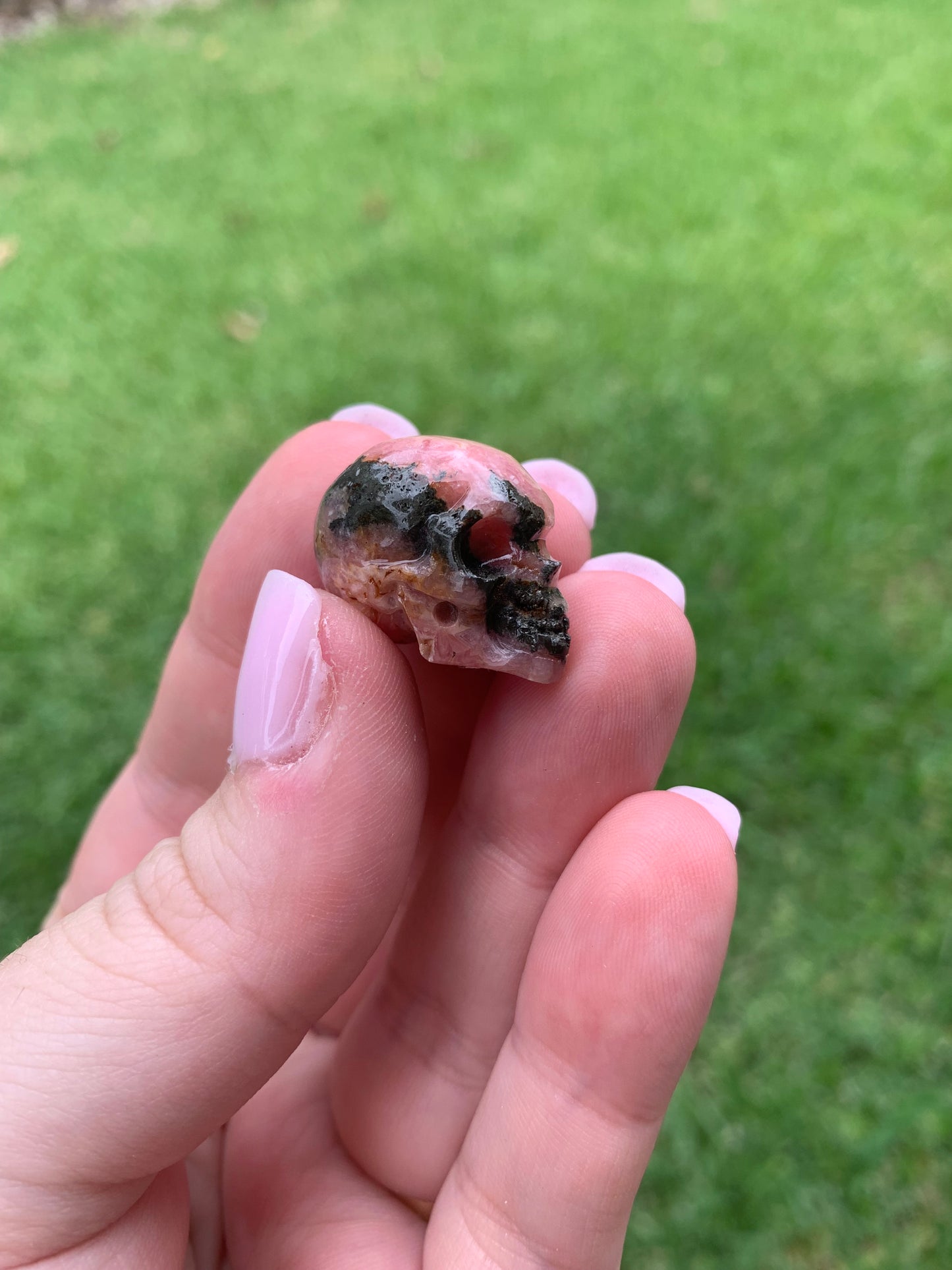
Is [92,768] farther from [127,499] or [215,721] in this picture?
[215,721]

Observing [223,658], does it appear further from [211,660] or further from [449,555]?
[449,555]

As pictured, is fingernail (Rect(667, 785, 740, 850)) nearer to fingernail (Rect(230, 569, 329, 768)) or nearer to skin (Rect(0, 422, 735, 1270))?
skin (Rect(0, 422, 735, 1270))

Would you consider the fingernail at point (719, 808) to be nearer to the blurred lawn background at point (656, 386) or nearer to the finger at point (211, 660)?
the finger at point (211, 660)

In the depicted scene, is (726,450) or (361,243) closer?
(726,450)

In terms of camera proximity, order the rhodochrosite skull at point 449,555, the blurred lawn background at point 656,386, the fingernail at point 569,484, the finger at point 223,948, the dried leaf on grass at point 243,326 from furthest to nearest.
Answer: the dried leaf on grass at point 243,326 < the blurred lawn background at point 656,386 < the fingernail at point 569,484 < the rhodochrosite skull at point 449,555 < the finger at point 223,948

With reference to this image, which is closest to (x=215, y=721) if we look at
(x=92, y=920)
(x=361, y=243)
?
(x=92, y=920)

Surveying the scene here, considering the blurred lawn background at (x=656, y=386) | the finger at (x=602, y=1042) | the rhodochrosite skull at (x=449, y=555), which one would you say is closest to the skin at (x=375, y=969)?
the finger at (x=602, y=1042)

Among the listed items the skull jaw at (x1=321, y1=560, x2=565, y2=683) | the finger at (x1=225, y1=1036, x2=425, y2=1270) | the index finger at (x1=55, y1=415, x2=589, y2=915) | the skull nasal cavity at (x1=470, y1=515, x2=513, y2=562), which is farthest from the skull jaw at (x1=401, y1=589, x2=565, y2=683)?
the finger at (x1=225, y1=1036, x2=425, y2=1270)
